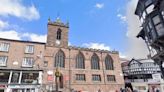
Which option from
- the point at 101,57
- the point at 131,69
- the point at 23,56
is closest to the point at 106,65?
the point at 101,57

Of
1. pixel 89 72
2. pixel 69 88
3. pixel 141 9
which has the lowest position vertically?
pixel 69 88

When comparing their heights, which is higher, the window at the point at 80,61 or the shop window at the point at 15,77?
the window at the point at 80,61

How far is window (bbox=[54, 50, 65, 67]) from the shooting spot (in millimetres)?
32953

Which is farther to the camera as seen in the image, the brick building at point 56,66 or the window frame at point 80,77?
the window frame at point 80,77

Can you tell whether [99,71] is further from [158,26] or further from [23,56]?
[158,26]

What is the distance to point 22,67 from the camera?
94.2ft

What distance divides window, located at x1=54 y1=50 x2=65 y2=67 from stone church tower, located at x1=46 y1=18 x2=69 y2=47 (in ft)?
6.03

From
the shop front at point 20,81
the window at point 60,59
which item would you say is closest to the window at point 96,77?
the window at point 60,59

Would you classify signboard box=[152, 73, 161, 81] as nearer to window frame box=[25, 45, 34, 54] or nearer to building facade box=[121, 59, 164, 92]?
building facade box=[121, 59, 164, 92]

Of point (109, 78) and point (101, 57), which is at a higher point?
point (101, 57)

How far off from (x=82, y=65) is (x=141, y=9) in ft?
75.8

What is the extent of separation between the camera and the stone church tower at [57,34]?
34.2m

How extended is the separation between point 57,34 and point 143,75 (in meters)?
24.6

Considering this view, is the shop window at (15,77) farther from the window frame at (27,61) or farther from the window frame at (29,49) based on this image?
the window frame at (29,49)
